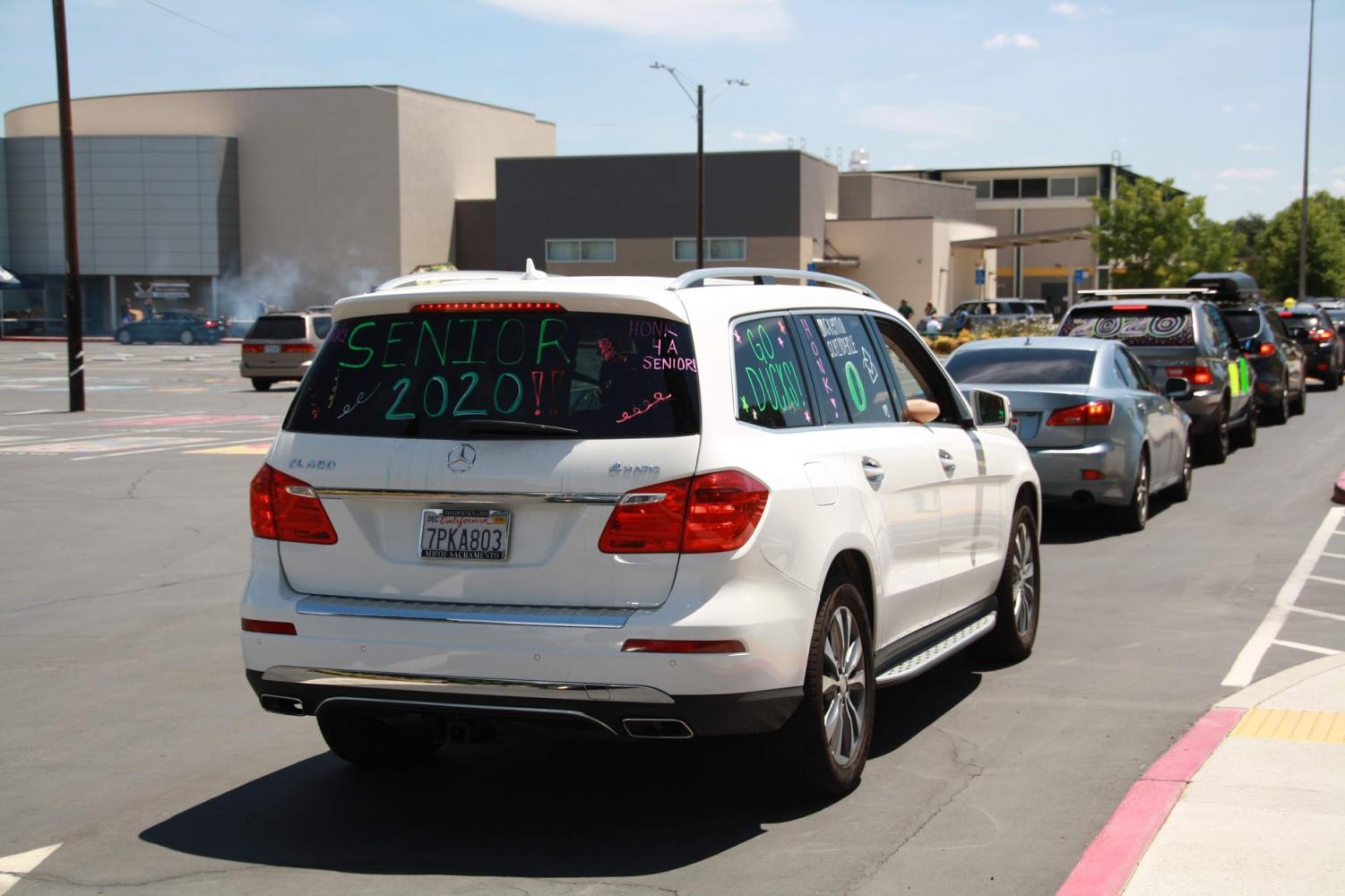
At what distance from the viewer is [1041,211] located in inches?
3903

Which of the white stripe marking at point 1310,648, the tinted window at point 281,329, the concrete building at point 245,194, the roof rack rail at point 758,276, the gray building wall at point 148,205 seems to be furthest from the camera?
the gray building wall at point 148,205

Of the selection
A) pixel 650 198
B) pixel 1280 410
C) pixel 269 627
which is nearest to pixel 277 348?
pixel 1280 410

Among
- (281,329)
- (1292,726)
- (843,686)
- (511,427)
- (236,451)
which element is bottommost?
(236,451)

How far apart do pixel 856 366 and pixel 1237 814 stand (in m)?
2.30

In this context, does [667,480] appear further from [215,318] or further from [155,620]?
[215,318]

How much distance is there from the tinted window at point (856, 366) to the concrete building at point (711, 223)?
5603 cm

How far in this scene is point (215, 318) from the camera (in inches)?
2913

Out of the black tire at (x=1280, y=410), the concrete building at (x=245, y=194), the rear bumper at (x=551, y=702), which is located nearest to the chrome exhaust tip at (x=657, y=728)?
the rear bumper at (x=551, y=702)

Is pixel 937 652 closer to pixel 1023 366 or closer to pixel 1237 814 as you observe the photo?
pixel 1237 814

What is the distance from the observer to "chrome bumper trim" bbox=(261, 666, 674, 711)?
4945 millimetres

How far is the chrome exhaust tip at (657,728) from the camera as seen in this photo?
5.00 meters

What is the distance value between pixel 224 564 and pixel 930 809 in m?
7.31

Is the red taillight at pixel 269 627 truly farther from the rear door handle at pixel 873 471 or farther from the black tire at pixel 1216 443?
the black tire at pixel 1216 443

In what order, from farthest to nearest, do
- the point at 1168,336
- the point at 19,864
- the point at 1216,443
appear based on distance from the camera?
the point at 1216,443 → the point at 1168,336 → the point at 19,864
